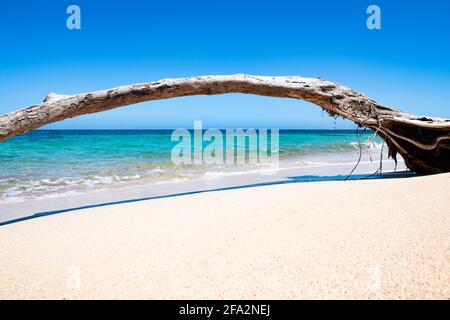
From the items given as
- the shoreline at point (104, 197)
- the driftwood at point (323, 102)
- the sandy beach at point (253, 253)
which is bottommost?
the shoreline at point (104, 197)

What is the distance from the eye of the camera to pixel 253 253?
1.88 m

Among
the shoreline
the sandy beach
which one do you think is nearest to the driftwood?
the shoreline

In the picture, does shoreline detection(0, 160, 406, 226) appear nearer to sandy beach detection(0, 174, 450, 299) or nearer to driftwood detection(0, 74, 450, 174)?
driftwood detection(0, 74, 450, 174)

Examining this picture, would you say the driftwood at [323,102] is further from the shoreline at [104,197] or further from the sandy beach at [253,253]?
the sandy beach at [253,253]

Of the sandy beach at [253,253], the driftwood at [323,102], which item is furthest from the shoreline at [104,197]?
the sandy beach at [253,253]

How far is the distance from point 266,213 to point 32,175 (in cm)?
731

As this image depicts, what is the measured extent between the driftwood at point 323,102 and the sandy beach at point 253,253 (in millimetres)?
1999

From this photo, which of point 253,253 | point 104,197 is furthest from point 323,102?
point 104,197

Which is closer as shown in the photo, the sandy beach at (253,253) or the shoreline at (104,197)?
the sandy beach at (253,253)

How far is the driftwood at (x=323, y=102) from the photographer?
4316 mm

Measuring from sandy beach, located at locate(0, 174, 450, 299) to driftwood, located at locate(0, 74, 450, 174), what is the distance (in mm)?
1999

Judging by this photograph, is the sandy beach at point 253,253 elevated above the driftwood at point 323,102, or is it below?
below

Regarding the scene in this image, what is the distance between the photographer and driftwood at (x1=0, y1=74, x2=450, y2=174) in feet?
14.2

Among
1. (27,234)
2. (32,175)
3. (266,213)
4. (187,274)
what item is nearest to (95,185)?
(32,175)
